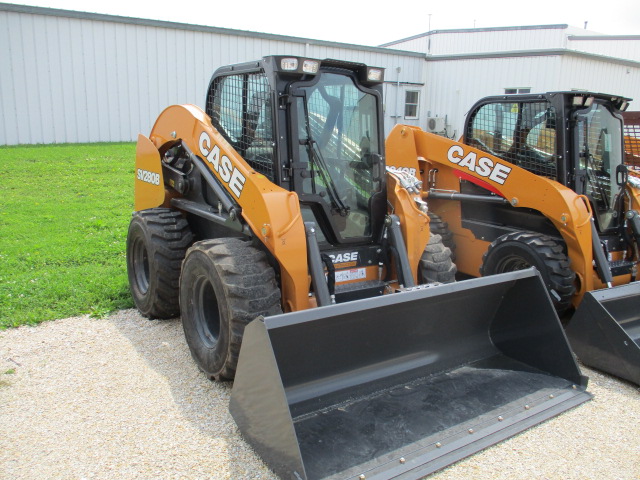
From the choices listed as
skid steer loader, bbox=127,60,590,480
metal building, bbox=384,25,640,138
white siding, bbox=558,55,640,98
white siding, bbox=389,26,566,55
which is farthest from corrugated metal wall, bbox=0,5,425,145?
white siding, bbox=389,26,566,55

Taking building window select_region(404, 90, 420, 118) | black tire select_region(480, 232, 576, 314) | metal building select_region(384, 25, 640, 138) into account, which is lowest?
black tire select_region(480, 232, 576, 314)

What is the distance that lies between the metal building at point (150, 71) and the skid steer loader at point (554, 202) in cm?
439

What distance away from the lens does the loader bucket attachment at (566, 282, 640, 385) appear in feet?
13.8

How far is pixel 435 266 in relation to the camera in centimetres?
459

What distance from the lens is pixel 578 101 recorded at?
546 cm

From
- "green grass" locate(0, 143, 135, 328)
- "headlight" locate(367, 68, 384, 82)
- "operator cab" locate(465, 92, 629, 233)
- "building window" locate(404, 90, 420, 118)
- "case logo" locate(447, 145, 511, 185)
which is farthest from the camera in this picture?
"building window" locate(404, 90, 420, 118)

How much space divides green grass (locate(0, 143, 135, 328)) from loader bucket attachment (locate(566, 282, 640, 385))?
4.10 metres

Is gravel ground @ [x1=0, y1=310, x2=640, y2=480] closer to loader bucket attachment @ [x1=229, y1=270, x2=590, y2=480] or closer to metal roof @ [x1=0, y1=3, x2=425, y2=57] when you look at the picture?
loader bucket attachment @ [x1=229, y1=270, x2=590, y2=480]

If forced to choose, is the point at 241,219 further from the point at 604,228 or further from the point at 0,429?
the point at 604,228

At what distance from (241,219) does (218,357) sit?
990 millimetres

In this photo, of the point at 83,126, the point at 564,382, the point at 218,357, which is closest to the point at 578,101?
the point at 564,382

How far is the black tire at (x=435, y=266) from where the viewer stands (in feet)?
15.0

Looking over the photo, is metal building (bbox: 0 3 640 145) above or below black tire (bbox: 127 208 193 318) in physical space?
above

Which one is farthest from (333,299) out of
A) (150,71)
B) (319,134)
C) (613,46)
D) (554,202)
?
(613,46)
